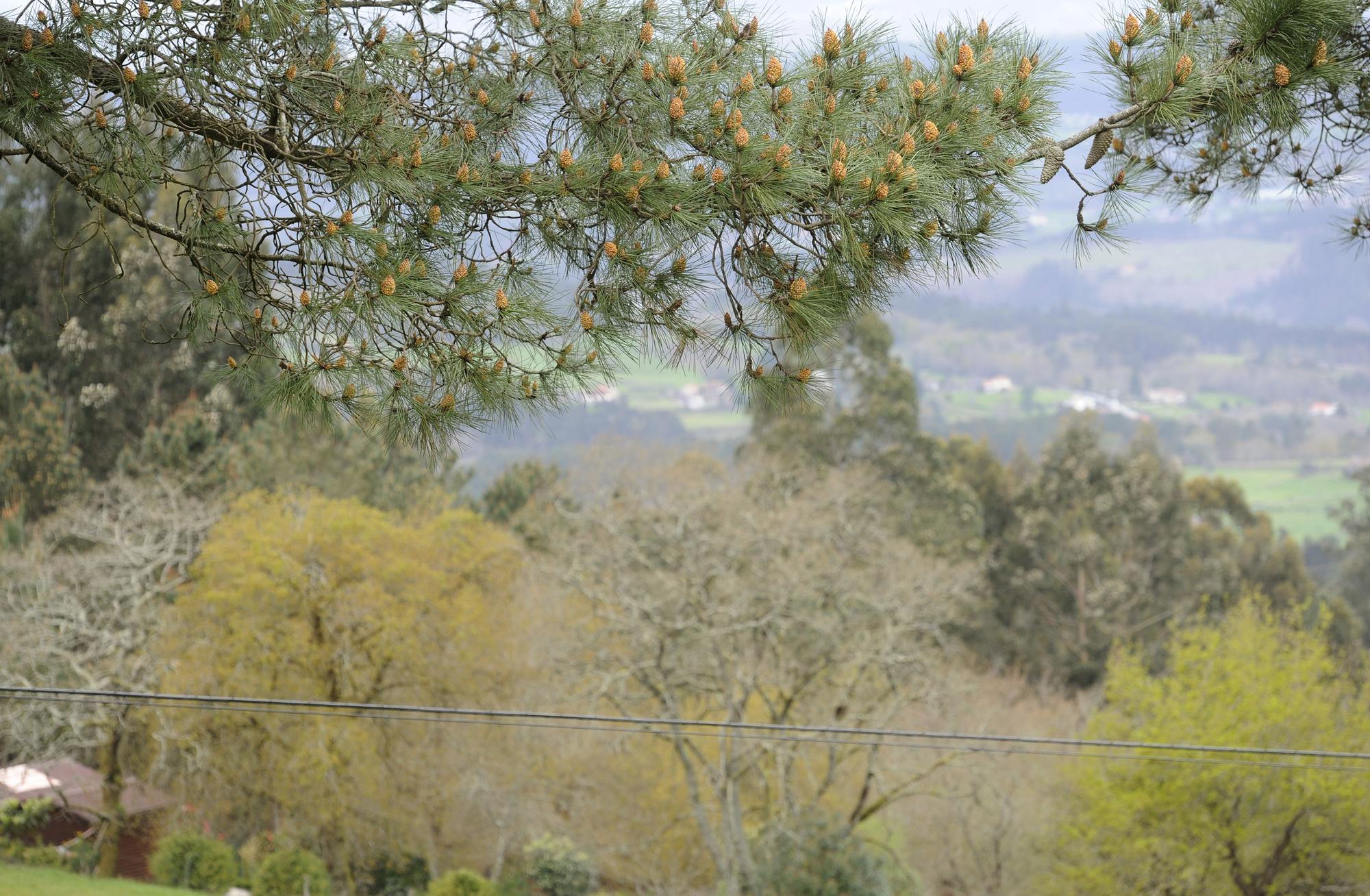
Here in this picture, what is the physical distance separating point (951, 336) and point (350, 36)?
59937mm

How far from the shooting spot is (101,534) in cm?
1188

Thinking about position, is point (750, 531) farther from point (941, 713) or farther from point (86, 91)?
point (86, 91)

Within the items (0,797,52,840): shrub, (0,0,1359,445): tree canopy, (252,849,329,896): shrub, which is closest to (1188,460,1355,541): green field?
(252,849,329,896): shrub

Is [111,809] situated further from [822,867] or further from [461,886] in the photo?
[822,867]

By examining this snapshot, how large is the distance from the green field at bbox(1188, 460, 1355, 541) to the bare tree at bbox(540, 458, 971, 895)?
96.3 ft

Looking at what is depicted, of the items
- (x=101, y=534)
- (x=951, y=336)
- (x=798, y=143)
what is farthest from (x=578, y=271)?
(x=951, y=336)

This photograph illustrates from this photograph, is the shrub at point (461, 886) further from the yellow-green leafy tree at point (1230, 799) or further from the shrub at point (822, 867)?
the yellow-green leafy tree at point (1230, 799)

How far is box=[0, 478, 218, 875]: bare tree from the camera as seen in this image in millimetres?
10484

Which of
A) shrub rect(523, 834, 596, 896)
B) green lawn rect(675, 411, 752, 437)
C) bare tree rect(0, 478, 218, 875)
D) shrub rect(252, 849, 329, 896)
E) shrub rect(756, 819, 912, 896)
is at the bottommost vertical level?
shrub rect(523, 834, 596, 896)

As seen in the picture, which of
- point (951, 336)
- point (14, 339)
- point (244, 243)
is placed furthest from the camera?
point (951, 336)

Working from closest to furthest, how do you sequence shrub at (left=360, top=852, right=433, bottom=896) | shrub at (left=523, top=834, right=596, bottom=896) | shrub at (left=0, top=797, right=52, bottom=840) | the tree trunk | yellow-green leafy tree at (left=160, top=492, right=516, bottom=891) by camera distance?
shrub at (left=0, top=797, right=52, bottom=840) < the tree trunk < yellow-green leafy tree at (left=160, top=492, right=516, bottom=891) < shrub at (left=523, top=834, right=596, bottom=896) < shrub at (left=360, top=852, right=433, bottom=896)

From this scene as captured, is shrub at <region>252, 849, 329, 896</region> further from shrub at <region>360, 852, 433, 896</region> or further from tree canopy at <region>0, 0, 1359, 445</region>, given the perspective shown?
tree canopy at <region>0, 0, 1359, 445</region>

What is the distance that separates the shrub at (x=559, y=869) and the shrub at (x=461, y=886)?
2.09 feet

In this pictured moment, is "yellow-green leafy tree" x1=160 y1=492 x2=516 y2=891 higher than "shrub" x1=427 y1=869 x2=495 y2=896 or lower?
higher
